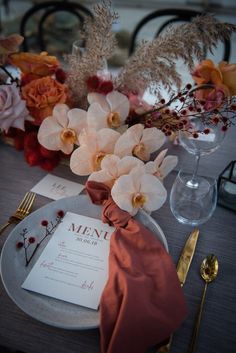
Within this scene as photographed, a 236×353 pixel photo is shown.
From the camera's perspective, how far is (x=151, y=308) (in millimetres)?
496

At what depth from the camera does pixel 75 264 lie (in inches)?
23.9

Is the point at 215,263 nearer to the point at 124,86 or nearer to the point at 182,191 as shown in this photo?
the point at 182,191

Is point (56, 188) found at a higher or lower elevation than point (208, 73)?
lower

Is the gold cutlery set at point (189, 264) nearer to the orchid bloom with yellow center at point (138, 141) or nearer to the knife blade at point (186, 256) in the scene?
the knife blade at point (186, 256)

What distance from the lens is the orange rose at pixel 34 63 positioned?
0.81 m

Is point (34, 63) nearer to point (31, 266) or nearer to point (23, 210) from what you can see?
point (23, 210)

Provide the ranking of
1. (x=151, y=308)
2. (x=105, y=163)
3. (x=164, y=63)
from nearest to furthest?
1. (x=151, y=308)
2. (x=105, y=163)
3. (x=164, y=63)

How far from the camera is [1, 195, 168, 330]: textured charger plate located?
0.52 meters

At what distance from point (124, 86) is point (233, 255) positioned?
0.45 meters

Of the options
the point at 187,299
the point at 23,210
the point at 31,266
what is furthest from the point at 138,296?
the point at 23,210

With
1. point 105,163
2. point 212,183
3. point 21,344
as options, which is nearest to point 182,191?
point 212,183

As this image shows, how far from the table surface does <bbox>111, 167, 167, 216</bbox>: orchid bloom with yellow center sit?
13 centimetres

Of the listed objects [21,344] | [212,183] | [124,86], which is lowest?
[21,344]

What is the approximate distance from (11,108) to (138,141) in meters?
0.31
